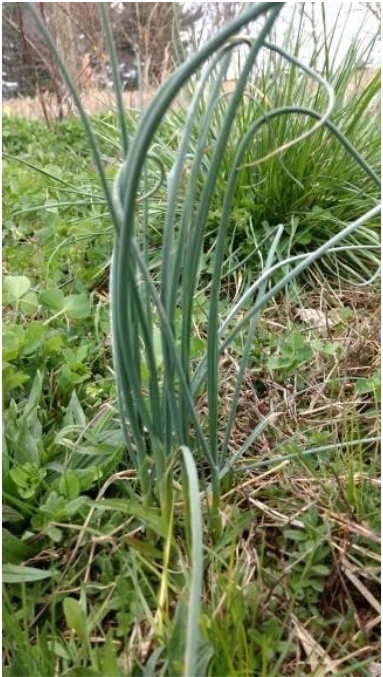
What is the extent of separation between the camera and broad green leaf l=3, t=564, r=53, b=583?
1.83 feet

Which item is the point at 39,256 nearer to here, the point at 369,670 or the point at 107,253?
the point at 107,253

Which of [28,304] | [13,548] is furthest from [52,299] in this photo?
[13,548]

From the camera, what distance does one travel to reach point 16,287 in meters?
0.94

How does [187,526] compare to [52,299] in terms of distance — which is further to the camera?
[52,299]

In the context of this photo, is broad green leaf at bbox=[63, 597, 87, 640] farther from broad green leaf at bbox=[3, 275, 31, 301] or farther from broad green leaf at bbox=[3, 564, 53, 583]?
broad green leaf at bbox=[3, 275, 31, 301]

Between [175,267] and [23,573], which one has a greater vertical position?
[175,267]

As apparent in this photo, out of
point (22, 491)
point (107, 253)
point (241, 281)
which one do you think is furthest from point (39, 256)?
point (22, 491)

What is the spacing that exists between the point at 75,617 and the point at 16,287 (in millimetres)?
582

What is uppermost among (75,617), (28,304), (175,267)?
(175,267)

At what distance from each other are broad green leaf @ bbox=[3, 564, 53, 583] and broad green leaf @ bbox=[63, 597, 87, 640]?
7 cm

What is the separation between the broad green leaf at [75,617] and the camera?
19.8 inches

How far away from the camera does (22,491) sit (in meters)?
0.63

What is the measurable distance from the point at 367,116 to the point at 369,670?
1.29 m

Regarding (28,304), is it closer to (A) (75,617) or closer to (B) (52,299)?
(B) (52,299)
